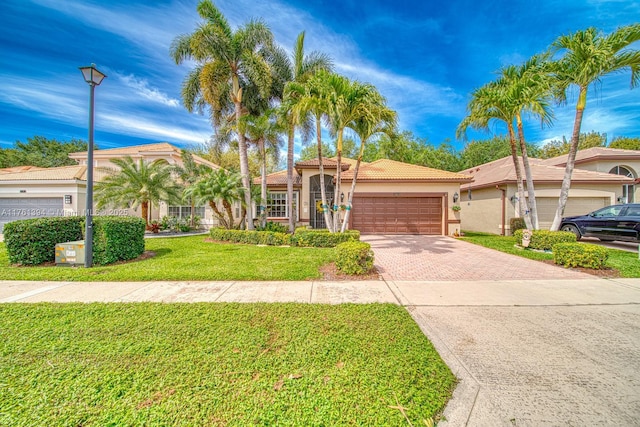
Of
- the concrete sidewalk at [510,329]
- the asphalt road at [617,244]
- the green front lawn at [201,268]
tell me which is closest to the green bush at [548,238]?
the concrete sidewalk at [510,329]

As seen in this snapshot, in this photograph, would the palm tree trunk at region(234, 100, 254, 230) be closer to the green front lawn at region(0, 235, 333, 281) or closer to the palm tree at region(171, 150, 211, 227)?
the green front lawn at region(0, 235, 333, 281)

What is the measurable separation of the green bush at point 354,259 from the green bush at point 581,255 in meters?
5.89

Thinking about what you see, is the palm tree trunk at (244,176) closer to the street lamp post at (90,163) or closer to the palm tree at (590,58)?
the street lamp post at (90,163)

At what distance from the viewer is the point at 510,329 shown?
141 inches

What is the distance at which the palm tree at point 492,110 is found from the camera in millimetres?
9492

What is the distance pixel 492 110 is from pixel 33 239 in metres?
16.4

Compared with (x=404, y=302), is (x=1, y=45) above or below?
above

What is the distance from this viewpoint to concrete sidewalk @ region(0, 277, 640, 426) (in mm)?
2193

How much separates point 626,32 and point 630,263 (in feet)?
23.6

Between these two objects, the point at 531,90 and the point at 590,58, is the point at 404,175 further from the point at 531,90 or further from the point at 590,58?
the point at 590,58

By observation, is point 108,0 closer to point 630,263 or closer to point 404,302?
point 404,302

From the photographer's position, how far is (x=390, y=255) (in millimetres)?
8898

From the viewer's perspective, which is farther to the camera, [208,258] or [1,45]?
[1,45]

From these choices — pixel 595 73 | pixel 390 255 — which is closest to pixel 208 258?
pixel 390 255
